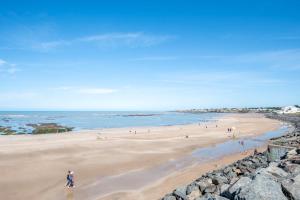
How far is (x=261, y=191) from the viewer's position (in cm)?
892

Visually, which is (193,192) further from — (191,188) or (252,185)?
(252,185)

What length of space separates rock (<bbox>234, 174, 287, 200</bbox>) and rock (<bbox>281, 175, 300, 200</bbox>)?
20 cm

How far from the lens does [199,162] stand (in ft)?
86.4

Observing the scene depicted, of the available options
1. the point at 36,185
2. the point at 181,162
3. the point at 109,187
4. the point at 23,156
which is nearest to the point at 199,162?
the point at 181,162

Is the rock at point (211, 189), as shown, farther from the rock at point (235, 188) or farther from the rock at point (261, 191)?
the rock at point (261, 191)

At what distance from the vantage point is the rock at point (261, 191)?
8.75m

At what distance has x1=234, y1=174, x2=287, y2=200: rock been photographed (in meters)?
8.75

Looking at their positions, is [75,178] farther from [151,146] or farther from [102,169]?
[151,146]

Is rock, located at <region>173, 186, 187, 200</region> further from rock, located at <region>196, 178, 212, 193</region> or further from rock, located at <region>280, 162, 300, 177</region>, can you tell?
rock, located at <region>280, 162, 300, 177</region>

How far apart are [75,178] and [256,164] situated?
38.0ft

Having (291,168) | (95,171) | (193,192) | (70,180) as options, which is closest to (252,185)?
(291,168)

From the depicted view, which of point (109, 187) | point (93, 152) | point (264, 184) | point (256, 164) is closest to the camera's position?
point (264, 184)

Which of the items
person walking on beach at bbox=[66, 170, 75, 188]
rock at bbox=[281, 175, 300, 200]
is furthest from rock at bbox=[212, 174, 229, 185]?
person walking on beach at bbox=[66, 170, 75, 188]

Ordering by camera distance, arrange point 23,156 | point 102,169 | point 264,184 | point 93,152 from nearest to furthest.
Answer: point 264,184 < point 102,169 < point 23,156 < point 93,152
